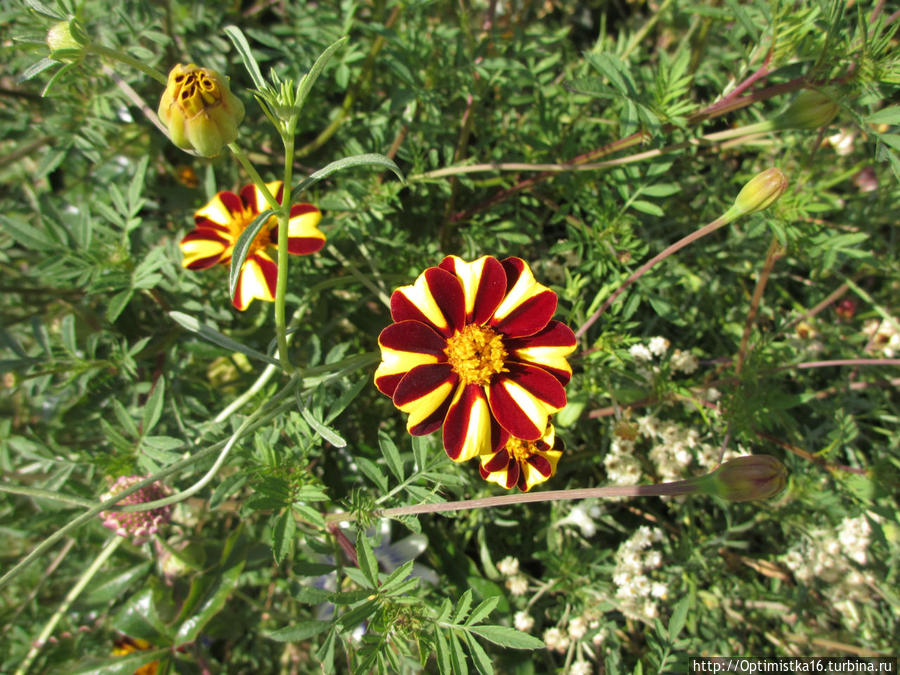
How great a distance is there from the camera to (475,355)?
1.24 meters

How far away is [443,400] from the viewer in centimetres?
120

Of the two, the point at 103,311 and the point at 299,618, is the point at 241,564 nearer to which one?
the point at 299,618

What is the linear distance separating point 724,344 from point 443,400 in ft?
4.68

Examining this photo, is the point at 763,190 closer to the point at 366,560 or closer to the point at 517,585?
the point at 366,560

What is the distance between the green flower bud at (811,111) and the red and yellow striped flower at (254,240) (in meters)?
1.16

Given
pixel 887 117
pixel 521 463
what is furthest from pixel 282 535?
pixel 887 117

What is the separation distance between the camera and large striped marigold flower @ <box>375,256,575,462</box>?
45.8 inches

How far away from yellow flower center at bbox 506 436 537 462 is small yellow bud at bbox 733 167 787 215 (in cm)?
72

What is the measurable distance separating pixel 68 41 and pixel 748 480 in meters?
1.56

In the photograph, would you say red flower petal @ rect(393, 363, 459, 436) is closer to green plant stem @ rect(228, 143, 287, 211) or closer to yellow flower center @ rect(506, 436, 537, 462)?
yellow flower center @ rect(506, 436, 537, 462)

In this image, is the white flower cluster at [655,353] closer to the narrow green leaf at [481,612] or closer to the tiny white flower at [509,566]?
the tiny white flower at [509,566]

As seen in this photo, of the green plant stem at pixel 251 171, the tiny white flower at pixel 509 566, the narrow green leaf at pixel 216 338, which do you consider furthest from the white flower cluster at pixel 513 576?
the green plant stem at pixel 251 171

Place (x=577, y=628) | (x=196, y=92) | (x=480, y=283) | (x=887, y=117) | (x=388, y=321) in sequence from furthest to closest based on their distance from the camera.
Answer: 1. (x=388, y=321)
2. (x=577, y=628)
3. (x=887, y=117)
4. (x=480, y=283)
5. (x=196, y=92)

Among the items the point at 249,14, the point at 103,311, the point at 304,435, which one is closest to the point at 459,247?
the point at 304,435
